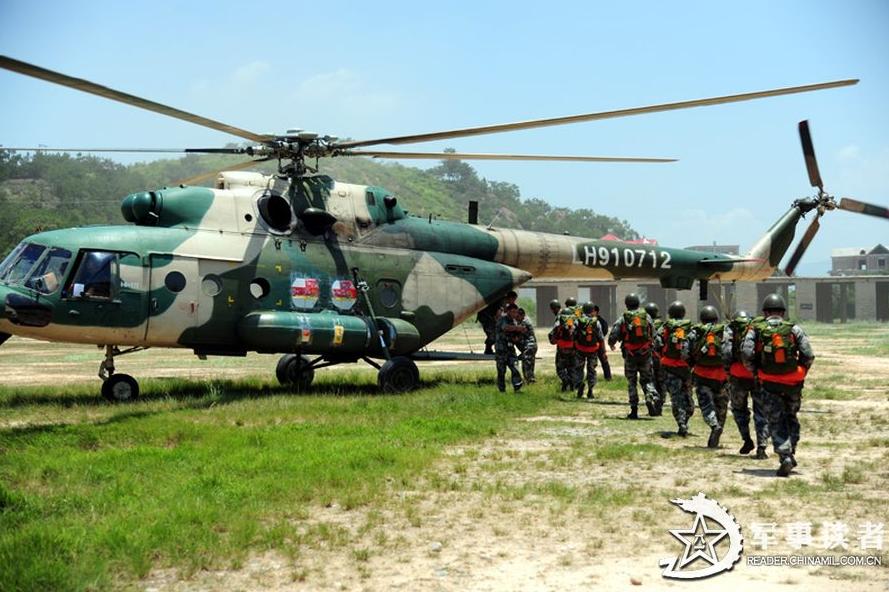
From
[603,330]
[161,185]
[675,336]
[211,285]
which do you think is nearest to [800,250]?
[603,330]

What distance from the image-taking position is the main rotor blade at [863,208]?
60.8 feet

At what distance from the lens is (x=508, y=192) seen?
180m

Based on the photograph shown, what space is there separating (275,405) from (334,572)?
7884 mm

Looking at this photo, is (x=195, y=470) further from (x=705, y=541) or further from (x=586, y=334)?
(x=586, y=334)

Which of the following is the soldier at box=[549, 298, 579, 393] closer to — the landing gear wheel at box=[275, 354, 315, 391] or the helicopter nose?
the landing gear wheel at box=[275, 354, 315, 391]

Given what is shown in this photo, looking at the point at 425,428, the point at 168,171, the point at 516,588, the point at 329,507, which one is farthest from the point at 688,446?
the point at 168,171

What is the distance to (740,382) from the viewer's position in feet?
34.5

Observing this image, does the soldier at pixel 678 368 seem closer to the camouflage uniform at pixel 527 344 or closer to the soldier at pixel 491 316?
the camouflage uniform at pixel 527 344

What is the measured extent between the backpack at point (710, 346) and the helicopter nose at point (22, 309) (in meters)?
8.84

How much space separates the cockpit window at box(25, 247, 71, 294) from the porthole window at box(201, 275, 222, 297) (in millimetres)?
2018

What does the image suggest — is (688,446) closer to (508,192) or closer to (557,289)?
(557,289)

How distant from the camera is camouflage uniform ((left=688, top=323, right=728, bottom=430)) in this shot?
11219mm

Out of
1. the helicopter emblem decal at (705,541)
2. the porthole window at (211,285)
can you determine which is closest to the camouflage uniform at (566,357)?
the porthole window at (211,285)

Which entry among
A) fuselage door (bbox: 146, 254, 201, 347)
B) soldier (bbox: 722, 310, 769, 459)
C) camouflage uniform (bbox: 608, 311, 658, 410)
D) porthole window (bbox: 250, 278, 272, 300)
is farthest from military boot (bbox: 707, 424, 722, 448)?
fuselage door (bbox: 146, 254, 201, 347)
